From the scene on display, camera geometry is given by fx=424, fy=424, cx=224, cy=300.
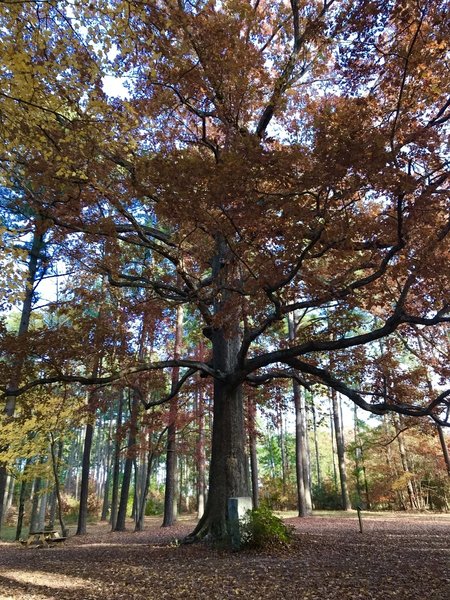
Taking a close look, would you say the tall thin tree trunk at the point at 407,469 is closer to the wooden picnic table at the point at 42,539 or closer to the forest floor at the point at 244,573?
the forest floor at the point at 244,573

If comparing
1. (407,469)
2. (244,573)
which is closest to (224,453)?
(244,573)

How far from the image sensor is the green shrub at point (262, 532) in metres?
7.24

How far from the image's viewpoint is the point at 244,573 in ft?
18.2

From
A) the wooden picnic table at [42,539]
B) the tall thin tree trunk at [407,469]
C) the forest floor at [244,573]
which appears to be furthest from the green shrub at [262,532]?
the tall thin tree trunk at [407,469]

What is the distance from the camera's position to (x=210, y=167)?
230 inches

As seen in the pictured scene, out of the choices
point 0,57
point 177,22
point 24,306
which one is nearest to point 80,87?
point 0,57

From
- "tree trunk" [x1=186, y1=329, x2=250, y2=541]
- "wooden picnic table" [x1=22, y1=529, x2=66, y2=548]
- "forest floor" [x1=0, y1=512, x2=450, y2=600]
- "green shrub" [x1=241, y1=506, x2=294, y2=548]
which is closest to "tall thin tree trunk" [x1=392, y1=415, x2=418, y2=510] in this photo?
"tree trunk" [x1=186, y1=329, x2=250, y2=541]

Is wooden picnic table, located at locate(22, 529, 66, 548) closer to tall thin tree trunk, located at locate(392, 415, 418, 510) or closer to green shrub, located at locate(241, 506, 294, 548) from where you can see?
green shrub, located at locate(241, 506, 294, 548)

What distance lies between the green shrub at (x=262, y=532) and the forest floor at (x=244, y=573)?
211mm

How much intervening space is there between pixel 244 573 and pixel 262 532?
1.77 m

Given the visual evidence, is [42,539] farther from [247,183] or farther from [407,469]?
[407,469]

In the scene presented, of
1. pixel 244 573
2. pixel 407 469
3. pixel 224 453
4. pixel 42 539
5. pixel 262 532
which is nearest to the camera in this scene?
pixel 244 573

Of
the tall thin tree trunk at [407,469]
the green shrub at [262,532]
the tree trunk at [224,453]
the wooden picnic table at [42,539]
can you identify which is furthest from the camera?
the tall thin tree trunk at [407,469]

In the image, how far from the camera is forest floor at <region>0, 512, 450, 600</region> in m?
4.62
